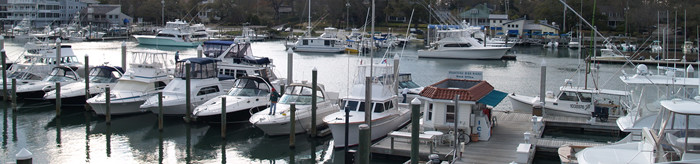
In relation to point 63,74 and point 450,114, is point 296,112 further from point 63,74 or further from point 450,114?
point 63,74

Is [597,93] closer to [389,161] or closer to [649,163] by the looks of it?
[389,161]

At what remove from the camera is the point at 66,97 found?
30234mm

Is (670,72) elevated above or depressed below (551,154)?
above

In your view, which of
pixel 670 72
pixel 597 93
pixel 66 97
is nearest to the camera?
pixel 670 72

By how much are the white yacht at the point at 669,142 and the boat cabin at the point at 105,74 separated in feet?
78.7

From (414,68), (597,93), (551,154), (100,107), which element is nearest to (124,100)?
(100,107)

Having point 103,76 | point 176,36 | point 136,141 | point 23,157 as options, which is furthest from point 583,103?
point 176,36

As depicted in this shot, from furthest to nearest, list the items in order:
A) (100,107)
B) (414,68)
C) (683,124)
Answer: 1. (414,68)
2. (100,107)
3. (683,124)

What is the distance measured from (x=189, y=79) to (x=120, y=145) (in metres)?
3.91

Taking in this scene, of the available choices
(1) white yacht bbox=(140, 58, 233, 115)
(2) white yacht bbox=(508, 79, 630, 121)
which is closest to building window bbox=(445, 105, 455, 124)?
(2) white yacht bbox=(508, 79, 630, 121)

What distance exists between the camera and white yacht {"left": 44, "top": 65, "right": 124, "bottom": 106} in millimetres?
30297

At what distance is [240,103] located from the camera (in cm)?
2672

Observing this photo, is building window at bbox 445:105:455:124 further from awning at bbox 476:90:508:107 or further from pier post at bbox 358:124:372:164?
pier post at bbox 358:124:372:164

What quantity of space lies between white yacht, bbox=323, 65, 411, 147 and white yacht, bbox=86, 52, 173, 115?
10.6m
